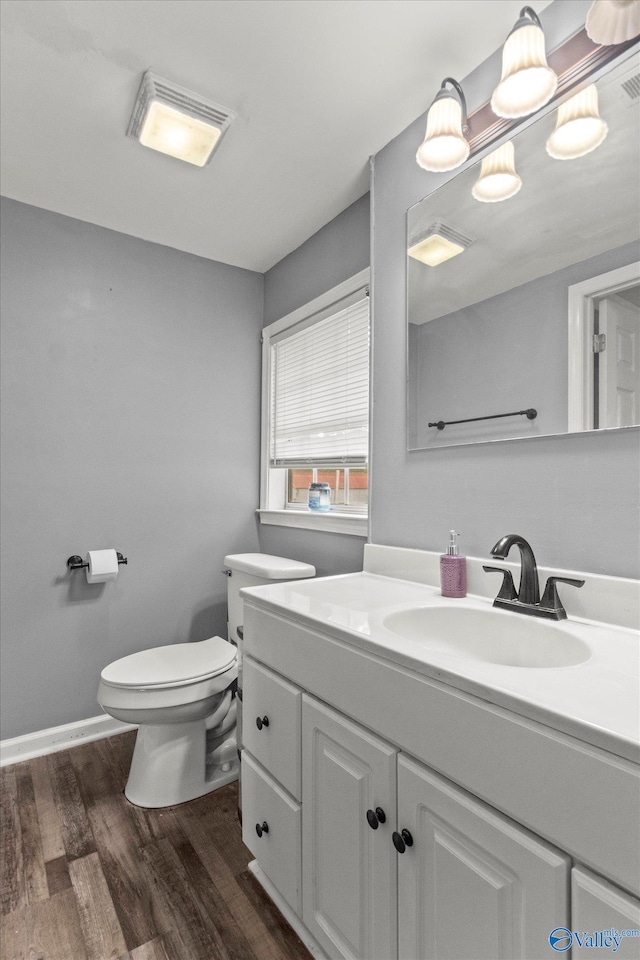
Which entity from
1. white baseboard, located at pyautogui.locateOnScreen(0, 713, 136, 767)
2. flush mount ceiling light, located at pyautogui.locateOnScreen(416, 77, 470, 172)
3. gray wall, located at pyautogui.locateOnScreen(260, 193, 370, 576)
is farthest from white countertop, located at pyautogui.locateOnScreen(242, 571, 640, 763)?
white baseboard, located at pyautogui.locateOnScreen(0, 713, 136, 767)

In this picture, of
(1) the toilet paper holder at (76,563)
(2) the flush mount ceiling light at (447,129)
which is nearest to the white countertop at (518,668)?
(1) the toilet paper holder at (76,563)

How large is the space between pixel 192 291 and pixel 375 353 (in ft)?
3.91

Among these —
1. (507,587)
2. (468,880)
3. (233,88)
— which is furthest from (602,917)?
(233,88)

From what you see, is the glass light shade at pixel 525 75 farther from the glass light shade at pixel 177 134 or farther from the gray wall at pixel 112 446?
the gray wall at pixel 112 446

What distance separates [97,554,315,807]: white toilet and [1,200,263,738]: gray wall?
18.5 inches

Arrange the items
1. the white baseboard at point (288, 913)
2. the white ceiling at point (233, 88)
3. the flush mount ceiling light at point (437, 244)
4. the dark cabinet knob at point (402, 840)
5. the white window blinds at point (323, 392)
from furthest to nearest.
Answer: the white window blinds at point (323, 392) → the flush mount ceiling light at point (437, 244) → the white ceiling at point (233, 88) → the white baseboard at point (288, 913) → the dark cabinet knob at point (402, 840)

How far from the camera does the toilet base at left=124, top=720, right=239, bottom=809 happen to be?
67.6 inches

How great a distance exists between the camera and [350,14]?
4.13 ft

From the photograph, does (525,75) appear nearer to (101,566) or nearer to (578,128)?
(578,128)

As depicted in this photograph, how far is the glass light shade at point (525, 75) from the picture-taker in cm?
114

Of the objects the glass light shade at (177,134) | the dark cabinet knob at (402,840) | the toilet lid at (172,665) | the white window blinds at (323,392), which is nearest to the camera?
the dark cabinet knob at (402,840)

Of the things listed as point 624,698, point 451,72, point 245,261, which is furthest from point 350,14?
point 624,698

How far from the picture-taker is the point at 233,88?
1490 mm

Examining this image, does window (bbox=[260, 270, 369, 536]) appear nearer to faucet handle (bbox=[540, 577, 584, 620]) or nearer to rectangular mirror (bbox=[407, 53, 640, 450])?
rectangular mirror (bbox=[407, 53, 640, 450])
